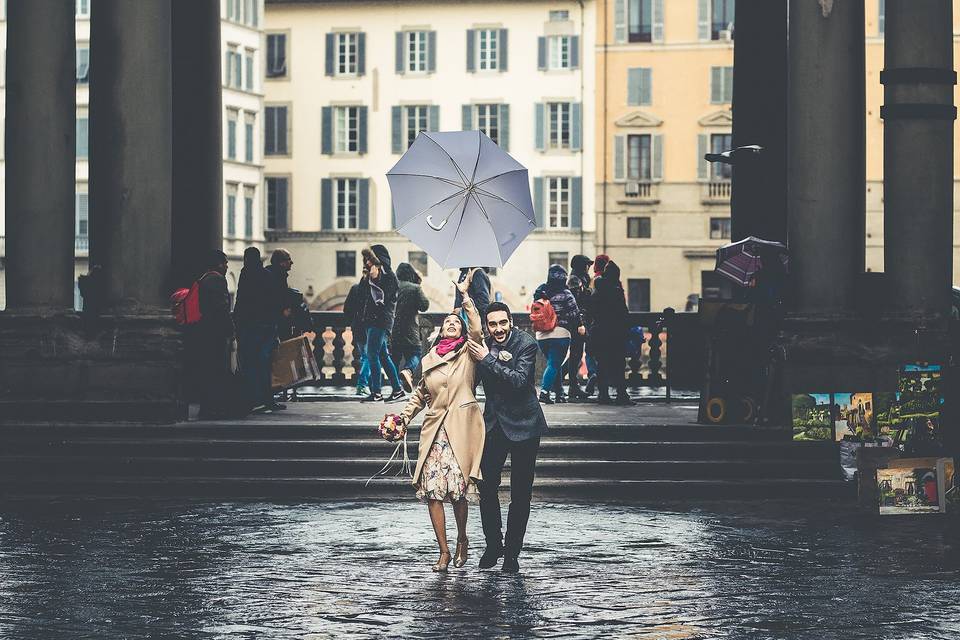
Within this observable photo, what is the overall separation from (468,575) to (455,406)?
1.10 metres

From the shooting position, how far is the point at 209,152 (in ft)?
75.9

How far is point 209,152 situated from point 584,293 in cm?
504

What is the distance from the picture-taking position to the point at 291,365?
2173 centimetres

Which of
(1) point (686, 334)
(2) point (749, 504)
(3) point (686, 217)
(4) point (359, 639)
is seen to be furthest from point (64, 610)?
(3) point (686, 217)

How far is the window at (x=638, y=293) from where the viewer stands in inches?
2800

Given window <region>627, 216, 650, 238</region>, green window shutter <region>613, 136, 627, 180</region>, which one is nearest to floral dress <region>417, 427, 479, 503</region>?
window <region>627, 216, 650, 238</region>

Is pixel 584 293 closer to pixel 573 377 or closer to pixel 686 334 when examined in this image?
pixel 573 377

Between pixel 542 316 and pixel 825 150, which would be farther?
pixel 542 316

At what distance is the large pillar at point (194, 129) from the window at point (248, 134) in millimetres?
49835

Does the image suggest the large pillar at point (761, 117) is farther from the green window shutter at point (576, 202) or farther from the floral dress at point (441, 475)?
the green window shutter at point (576, 202)

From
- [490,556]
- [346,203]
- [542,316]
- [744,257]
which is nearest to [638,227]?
[346,203]

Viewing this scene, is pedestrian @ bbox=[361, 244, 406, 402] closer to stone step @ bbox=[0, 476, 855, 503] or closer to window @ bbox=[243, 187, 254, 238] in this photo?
stone step @ bbox=[0, 476, 855, 503]

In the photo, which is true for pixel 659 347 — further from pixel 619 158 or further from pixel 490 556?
pixel 619 158

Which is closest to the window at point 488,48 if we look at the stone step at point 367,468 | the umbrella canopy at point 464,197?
the umbrella canopy at point 464,197
